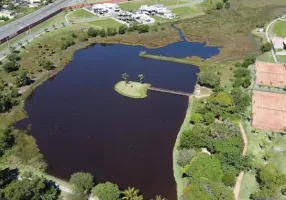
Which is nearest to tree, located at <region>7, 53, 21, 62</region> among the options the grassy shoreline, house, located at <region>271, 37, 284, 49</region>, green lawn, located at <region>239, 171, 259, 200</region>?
the grassy shoreline

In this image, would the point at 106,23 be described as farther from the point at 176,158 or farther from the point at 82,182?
the point at 82,182

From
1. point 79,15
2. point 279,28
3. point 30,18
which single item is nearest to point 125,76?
point 79,15

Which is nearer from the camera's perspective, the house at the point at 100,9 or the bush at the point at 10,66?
the bush at the point at 10,66

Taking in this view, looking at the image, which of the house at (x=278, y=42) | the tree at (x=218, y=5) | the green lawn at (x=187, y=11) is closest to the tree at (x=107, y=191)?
the house at (x=278, y=42)

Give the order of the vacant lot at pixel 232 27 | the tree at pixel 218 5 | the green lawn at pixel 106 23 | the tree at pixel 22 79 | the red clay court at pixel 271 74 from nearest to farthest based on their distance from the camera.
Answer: the tree at pixel 22 79 < the red clay court at pixel 271 74 < the vacant lot at pixel 232 27 < the green lawn at pixel 106 23 < the tree at pixel 218 5

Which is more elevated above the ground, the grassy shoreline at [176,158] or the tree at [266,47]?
the tree at [266,47]

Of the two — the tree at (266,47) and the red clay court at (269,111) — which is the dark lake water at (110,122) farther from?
the tree at (266,47)
